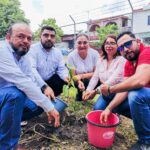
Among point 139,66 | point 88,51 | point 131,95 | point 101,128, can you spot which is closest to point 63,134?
point 101,128

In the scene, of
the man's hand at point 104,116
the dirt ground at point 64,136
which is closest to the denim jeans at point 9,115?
the dirt ground at point 64,136

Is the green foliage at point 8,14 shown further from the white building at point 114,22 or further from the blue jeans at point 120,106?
the blue jeans at point 120,106

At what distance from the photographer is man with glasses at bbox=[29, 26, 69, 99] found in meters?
3.54

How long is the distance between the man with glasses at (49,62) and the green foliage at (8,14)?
22.6 meters

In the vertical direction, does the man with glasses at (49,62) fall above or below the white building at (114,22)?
below

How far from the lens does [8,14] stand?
26.7 meters

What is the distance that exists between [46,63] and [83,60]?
28.7 inches

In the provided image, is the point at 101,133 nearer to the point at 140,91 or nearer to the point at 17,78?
the point at 140,91

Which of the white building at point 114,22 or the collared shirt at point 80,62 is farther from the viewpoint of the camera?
the white building at point 114,22

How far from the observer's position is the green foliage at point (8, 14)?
82.0 feet

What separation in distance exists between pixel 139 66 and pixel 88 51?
1.82 meters

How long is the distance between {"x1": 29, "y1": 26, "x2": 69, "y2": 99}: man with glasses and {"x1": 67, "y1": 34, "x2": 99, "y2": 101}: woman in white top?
0.30 m

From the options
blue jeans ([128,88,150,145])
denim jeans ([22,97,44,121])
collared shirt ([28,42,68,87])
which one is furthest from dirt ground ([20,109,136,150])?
collared shirt ([28,42,68,87])

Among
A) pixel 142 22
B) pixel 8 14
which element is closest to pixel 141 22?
pixel 142 22
